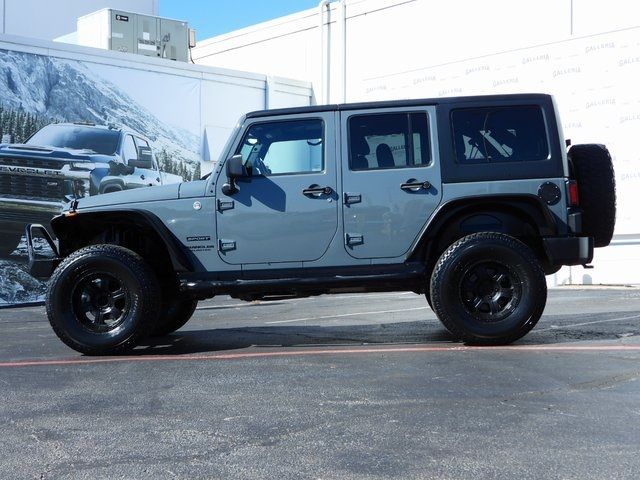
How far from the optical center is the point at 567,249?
6.96 m

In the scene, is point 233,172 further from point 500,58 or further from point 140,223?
point 500,58

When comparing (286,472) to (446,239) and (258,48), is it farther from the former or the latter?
(258,48)

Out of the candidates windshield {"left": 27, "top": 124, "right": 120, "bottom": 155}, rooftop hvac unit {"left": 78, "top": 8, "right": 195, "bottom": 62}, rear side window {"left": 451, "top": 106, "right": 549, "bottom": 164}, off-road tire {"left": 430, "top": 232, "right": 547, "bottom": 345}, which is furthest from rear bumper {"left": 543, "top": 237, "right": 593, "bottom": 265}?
rooftop hvac unit {"left": 78, "top": 8, "right": 195, "bottom": 62}

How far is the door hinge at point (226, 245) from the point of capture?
727 centimetres

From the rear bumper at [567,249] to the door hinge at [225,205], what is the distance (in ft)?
8.35

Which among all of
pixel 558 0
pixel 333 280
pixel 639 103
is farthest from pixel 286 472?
pixel 558 0

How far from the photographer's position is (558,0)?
663 inches

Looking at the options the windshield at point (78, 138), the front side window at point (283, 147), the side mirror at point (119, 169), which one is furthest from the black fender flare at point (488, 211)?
the windshield at point (78, 138)

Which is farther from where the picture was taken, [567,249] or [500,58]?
[500,58]

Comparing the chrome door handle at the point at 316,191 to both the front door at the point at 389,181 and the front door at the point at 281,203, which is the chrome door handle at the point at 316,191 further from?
the front door at the point at 389,181

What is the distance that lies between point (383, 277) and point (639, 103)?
1047cm

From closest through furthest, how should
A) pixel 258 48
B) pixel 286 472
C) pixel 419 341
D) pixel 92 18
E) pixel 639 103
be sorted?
pixel 286 472 → pixel 419 341 → pixel 639 103 → pixel 92 18 → pixel 258 48

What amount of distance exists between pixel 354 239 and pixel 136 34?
15.3 metres

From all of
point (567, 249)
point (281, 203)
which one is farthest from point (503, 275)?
point (281, 203)
